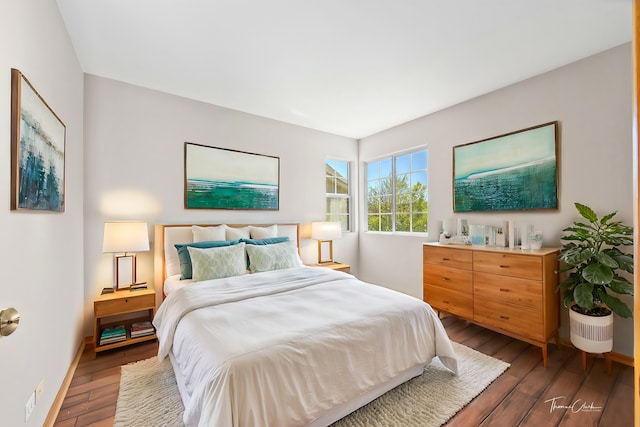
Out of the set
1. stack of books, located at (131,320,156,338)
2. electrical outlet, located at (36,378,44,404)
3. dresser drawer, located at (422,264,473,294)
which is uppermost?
dresser drawer, located at (422,264,473,294)

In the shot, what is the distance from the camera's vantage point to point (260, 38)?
6.96ft

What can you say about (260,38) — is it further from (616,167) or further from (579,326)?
(579,326)

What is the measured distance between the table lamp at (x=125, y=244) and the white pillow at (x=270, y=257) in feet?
3.29

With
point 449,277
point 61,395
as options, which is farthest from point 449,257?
point 61,395

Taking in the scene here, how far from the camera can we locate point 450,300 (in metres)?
2.93

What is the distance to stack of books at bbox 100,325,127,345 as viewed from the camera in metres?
2.43

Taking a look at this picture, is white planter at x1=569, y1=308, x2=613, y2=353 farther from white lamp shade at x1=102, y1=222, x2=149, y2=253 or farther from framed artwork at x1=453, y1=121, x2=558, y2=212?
white lamp shade at x1=102, y1=222, x2=149, y2=253

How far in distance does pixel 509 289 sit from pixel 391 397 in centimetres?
148

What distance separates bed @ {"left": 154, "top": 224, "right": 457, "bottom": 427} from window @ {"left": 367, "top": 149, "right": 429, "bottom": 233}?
1.97m

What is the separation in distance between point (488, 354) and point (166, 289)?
312 cm

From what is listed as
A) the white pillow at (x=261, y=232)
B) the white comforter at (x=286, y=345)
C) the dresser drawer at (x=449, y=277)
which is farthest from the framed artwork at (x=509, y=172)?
the white pillow at (x=261, y=232)

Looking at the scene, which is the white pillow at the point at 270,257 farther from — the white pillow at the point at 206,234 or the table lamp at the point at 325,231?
the table lamp at the point at 325,231

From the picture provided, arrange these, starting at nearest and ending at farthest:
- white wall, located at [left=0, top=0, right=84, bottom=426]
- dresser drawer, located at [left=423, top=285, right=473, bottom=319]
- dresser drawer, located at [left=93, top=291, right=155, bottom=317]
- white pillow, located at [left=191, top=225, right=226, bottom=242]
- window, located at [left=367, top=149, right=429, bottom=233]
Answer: white wall, located at [left=0, top=0, right=84, bottom=426]
dresser drawer, located at [left=93, top=291, right=155, bottom=317]
dresser drawer, located at [left=423, top=285, right=473, bottom=319]
white pillow, located at [left=191, top=225, right=226, bottom=242]
window, located at [left=367, top=149, right=429, bottom=233]

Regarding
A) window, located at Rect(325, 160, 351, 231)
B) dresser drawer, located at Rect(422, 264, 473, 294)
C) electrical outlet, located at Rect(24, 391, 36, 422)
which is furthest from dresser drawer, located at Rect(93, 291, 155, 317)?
dresser drawer, located at Rect(422, 264, 473, 294)
